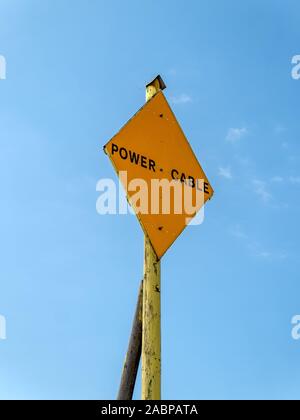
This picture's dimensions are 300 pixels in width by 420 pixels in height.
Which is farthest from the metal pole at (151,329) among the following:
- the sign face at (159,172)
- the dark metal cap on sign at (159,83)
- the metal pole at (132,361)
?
the dark metal cap on sign at (159,83)

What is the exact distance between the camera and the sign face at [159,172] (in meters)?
3.63

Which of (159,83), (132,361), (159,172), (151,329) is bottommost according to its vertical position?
(151,329)

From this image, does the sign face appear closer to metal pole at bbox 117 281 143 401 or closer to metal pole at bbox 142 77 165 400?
metal pole at bbox 142 77 165 400

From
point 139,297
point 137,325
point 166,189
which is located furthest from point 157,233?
point 137,325

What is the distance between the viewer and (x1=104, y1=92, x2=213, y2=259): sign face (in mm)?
3631

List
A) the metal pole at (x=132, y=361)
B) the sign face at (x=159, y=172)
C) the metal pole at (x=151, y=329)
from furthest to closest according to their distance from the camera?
the metal pole at (x=132, y=361)
the sign face at (x=159, y=172)
the metal pole at (x=151, y=329)

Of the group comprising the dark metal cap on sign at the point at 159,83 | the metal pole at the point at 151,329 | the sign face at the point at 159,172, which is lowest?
the metal pole at the point at 151,329

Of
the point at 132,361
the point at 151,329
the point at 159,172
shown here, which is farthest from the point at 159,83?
the point at 132,361

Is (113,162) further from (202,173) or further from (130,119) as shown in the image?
(202,173)

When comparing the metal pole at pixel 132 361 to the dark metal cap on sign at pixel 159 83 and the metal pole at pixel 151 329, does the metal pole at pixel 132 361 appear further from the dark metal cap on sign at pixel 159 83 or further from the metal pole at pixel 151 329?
the dark metal cap on sign at pixel 159 83

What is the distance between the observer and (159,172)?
12.5 ft

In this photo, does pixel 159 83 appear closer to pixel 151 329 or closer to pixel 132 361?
pixel 151 329

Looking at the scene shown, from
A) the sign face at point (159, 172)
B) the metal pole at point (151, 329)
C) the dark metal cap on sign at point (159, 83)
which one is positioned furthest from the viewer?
the dark metal cap on sign at point (159, 83)
